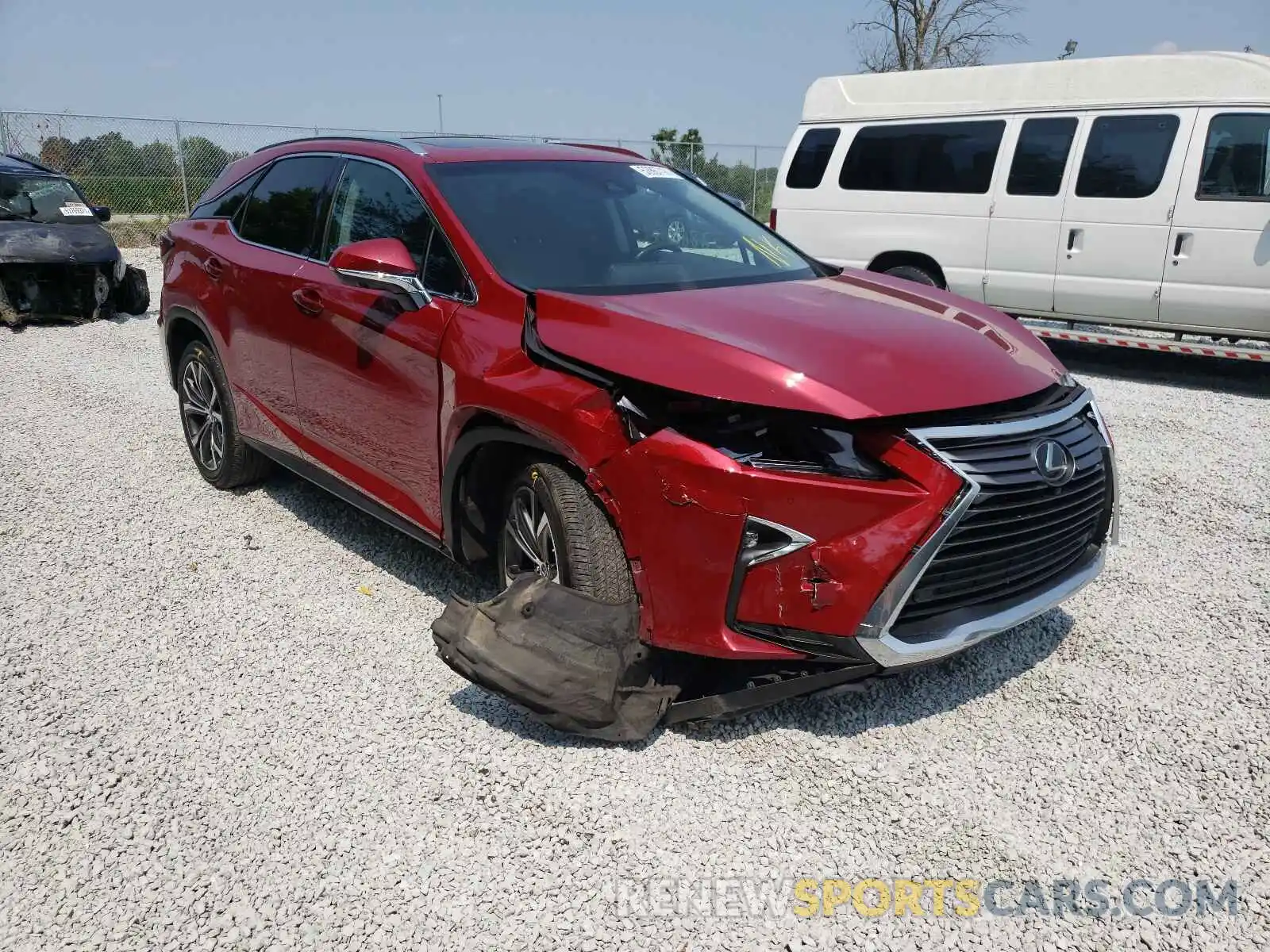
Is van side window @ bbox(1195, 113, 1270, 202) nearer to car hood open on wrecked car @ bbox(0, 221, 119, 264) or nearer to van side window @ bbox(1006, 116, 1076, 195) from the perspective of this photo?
van side window @ bbox(1006, 116, 1076, 195)

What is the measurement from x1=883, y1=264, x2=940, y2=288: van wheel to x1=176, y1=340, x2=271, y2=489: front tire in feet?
20.9

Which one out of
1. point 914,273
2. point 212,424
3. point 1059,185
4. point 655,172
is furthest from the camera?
point 914,273

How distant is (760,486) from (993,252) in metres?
7.32

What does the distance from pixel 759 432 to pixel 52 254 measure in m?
10.4

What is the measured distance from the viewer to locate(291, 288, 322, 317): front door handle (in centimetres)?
398

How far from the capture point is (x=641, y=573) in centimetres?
278

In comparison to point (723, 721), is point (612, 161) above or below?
above

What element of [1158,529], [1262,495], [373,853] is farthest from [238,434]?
[1262,495]

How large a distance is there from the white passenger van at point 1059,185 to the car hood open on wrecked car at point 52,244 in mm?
7617

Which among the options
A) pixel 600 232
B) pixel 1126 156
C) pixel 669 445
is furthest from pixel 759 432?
pixel 1126 156

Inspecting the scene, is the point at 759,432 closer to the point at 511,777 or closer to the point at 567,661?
the point at 567,661

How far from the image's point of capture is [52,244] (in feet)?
34.1

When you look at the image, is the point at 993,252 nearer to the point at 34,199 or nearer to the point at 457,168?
the point at 457,168

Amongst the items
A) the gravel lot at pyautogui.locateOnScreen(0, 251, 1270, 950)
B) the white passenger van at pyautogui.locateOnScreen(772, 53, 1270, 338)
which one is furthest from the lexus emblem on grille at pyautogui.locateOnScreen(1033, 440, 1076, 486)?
the white passenger van at pyautogui.locateOnScreen(772, 53, 1270, 338)
